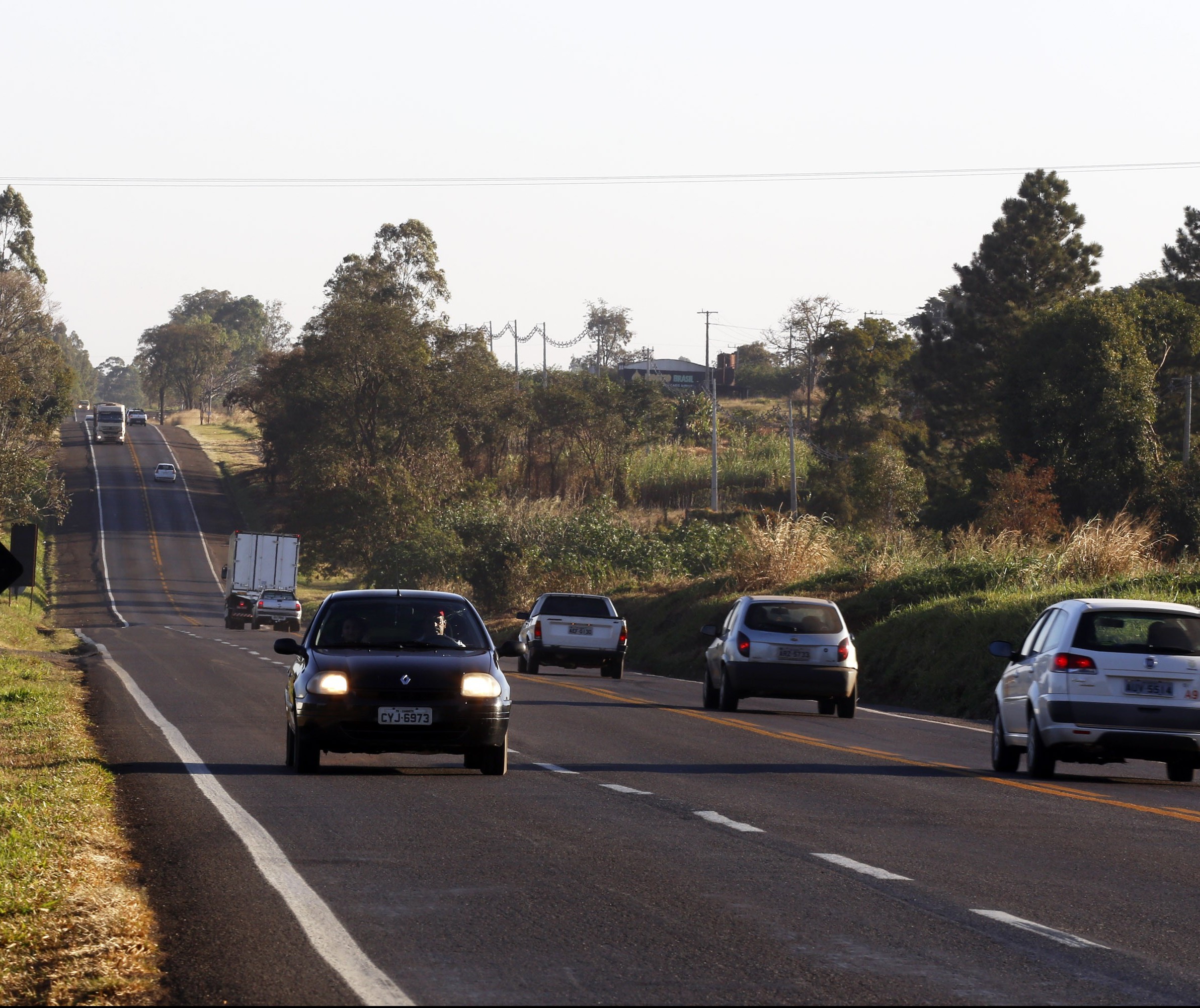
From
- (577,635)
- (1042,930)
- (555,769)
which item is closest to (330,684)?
(555,769)

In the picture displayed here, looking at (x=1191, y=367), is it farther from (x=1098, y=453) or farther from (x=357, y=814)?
(x=357, y=814)

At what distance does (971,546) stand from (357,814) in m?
27.2

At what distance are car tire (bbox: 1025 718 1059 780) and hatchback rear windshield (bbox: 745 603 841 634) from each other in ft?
25.3

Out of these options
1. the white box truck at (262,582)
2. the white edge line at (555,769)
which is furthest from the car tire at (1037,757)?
the white box truck at (262,582)

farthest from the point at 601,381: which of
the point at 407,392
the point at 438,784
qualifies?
the point at 438,784

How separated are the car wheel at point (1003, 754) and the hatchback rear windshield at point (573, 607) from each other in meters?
17.6

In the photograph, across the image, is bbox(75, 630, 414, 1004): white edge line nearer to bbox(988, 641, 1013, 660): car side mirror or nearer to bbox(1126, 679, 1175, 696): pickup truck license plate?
bbox(988, 641, 1013, 660): car side mirror

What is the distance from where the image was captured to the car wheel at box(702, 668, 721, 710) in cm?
2375

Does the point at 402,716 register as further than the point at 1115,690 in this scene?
No

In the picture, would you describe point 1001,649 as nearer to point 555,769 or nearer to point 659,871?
point 555,769

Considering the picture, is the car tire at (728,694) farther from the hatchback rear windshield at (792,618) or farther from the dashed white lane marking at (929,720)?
the dashed white lane marking at (929,720)

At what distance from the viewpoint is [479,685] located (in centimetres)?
1363

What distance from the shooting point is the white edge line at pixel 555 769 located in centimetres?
1480

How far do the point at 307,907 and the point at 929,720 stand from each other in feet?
55.6
